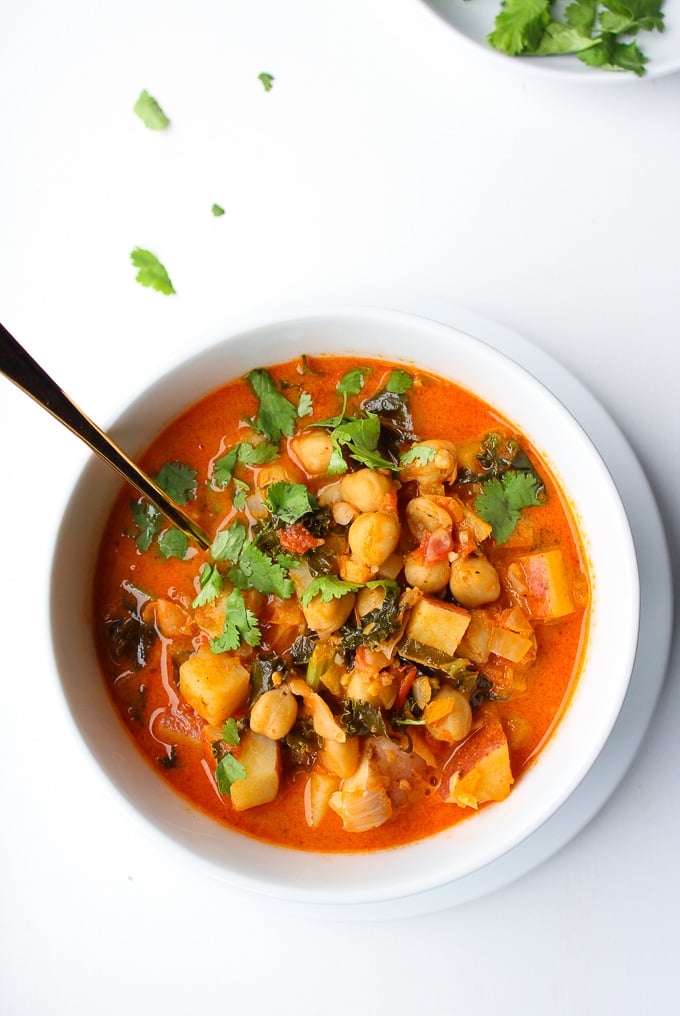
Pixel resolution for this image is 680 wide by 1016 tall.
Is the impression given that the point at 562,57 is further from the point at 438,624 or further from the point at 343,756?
the point at 343,756

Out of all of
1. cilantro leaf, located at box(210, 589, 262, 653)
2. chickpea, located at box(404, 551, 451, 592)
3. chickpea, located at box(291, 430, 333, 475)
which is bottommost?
cilantro leaf, located at box(210, 589, 262, 653)

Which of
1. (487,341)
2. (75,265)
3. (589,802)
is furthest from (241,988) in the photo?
(75,265)

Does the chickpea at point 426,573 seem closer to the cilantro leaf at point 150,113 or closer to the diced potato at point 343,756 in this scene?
the diced potato at point 343,756

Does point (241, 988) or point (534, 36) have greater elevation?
point (534, 36)

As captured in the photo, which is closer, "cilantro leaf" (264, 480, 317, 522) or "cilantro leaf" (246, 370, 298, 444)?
"cilantro leaf" (264, 480, 317, 522)

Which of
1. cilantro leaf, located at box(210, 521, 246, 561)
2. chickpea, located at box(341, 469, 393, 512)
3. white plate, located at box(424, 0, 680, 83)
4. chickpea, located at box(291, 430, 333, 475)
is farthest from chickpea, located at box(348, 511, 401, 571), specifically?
white plate, located at box(424, 0, 680, 83)

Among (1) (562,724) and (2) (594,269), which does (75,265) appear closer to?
(2) (594,269)

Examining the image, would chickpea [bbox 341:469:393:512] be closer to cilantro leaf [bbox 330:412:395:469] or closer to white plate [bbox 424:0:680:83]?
cilantro leaf [bbox 330:412:395:469]
